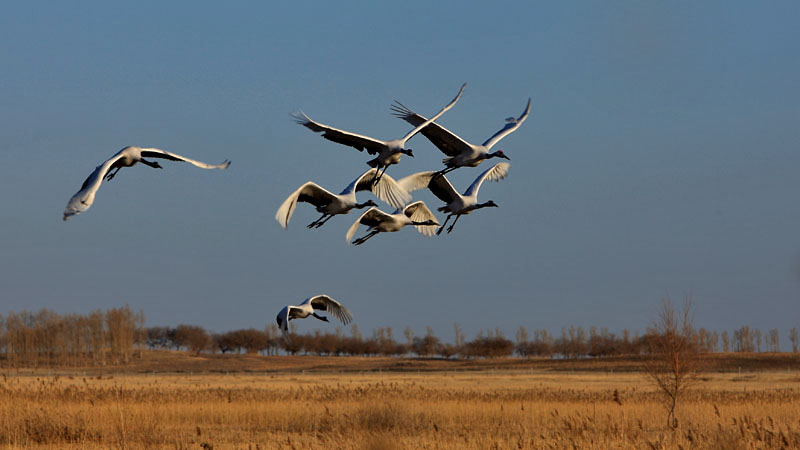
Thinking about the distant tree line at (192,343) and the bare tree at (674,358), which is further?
the distant tree line at (192,343)

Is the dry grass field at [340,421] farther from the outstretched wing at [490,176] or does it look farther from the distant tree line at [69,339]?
the distant tree line at [69,339]

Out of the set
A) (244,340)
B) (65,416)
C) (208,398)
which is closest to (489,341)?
(244,340)

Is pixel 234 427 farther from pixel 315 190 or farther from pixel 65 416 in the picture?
pixel 315 190

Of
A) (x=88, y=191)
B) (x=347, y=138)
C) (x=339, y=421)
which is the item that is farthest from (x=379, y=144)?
(x=339, y=421)

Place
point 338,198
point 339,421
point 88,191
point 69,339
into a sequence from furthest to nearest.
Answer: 1. point 69,339
2. point 339,421
3. point 338,198
4. point 88,191

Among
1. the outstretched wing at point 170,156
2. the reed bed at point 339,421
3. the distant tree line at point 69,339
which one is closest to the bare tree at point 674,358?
the reed bed at point 339,421

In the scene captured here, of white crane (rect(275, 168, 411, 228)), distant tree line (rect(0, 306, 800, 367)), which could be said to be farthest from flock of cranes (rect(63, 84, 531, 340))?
distant tree line (rect(0, 306, 800, 367))

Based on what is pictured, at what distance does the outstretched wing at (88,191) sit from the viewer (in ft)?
27.1

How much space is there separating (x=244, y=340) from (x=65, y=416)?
10950 cm

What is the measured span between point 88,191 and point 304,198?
15.7 ft

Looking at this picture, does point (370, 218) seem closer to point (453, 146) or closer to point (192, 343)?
point (453, 146)

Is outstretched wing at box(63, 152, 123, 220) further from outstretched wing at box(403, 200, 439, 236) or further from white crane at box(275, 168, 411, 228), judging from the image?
outstretched wing at box(403, 200, 439, 236)

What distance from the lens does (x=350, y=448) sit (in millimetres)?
13156

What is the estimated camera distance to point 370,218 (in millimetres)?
14344
